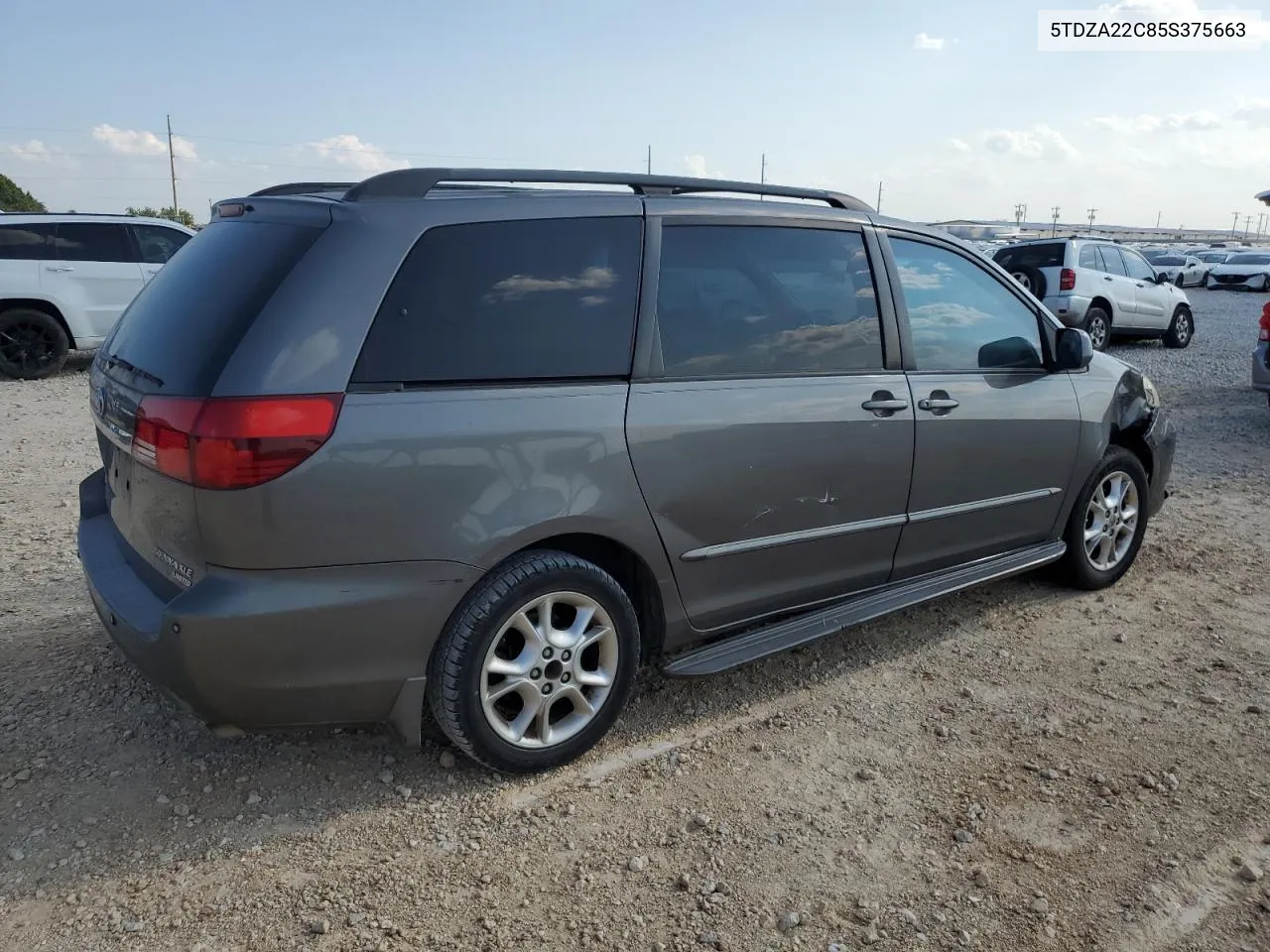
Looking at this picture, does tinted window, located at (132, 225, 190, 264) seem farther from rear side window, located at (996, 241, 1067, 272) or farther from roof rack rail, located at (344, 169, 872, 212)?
rear side window, located at (996, 241, 1067, 272)

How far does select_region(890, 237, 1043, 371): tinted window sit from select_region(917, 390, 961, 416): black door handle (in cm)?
12

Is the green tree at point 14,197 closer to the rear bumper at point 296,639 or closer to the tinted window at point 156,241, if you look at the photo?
the tinted window at point 156,241

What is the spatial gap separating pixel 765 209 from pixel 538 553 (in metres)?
1.54

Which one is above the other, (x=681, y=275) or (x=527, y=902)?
(x=681, y=275)

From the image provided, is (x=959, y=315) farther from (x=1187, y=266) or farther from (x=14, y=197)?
(x=14, y=197)

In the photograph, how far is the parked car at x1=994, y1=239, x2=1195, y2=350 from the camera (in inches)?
547

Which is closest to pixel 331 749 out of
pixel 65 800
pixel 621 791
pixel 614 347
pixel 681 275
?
pixel 65 800

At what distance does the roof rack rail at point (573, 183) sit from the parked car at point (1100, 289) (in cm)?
1066

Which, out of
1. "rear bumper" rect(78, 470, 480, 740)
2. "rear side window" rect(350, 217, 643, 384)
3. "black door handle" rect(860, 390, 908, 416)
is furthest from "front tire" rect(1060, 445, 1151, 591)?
"rear bumper" rect(78, 470, 480, 740)

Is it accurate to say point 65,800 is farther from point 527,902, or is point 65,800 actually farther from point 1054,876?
point 1054,876

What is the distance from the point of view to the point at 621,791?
9.91 ft

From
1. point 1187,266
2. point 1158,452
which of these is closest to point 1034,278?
point 1158,452

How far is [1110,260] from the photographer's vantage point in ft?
48.3

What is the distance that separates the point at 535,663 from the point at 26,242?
1048 cm
